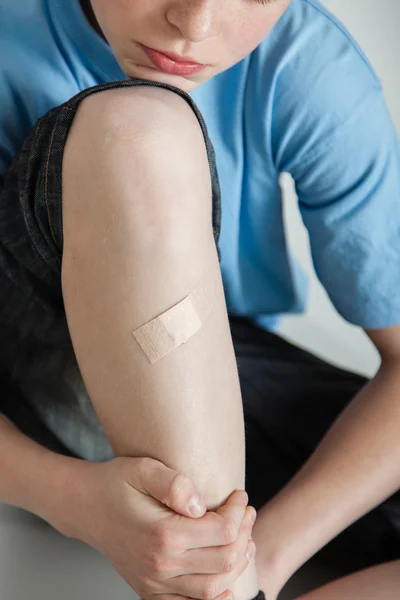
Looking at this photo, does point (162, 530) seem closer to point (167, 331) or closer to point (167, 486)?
point (167, 486)

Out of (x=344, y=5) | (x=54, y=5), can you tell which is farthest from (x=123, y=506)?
(x=344, y=5)

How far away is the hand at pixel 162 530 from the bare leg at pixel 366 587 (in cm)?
16

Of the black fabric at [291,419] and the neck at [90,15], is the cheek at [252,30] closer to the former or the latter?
the neck at [90,15]

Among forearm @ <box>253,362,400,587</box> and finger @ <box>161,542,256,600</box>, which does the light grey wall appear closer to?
forearm @ <box>253,362,400,587</box>

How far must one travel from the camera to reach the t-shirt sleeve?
2.56ft

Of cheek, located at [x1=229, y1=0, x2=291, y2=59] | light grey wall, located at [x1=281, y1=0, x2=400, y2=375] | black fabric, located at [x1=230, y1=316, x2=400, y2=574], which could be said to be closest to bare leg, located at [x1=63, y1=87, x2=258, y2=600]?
cheek, located at [x1=229, y1=0, x2=291, y2=59]

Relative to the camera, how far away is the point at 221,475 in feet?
2.03

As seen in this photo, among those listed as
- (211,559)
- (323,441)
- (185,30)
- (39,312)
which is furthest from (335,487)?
(185,30)

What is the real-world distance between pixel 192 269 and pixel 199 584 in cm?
23

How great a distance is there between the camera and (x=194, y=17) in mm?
637

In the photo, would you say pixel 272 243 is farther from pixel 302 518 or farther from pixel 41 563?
pixel 41 563

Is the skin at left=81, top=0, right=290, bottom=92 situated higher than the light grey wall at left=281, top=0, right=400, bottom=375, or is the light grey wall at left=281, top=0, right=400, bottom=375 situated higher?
the skin at left=81, top=0, right=290, bottom=92

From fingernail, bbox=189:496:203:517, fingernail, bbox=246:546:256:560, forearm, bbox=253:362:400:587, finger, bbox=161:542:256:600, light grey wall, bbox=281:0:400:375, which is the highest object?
fingernail, bbox=189:496:203:517

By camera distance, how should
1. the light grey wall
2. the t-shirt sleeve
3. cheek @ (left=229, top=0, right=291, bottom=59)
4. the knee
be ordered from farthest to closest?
the light grey wall → the t-shirt sleeve → cheek @ (left=229, top=0, right=291, bottom=59) → the knee
